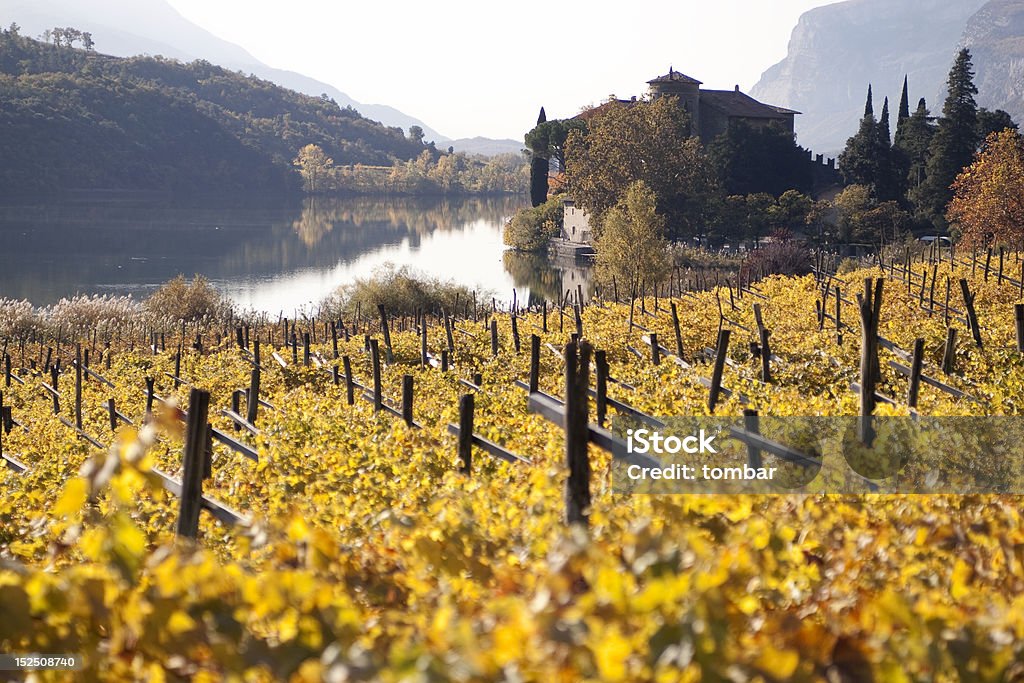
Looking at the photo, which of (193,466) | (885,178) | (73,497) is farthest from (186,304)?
(885,178)

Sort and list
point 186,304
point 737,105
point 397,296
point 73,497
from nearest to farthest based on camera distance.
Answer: point 73,497 < point 186,304 < point 397,296 < point 737,105

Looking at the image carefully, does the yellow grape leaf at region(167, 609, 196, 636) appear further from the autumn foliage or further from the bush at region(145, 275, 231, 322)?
the autumn foliage

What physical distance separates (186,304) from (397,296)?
875cm

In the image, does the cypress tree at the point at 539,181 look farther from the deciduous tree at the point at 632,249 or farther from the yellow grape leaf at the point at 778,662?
the yellow grape leaf at the point at 778,662

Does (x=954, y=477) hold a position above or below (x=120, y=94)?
below

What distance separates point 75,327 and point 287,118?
165893mm

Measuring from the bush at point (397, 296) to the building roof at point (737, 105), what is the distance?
44.1 m

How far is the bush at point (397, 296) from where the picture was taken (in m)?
42.5

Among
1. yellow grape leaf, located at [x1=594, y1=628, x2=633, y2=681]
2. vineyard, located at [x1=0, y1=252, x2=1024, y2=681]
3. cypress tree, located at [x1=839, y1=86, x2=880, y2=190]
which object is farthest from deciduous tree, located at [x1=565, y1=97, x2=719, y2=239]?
yellow grape leaf, located at [x1=594, y1=628, x2=633, y2=681]

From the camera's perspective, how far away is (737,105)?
275ft

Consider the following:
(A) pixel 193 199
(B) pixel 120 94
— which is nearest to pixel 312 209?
(A) pixel 193 199

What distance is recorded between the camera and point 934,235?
193ft

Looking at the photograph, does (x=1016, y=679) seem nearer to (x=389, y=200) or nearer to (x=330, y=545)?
(x=330, y=545)

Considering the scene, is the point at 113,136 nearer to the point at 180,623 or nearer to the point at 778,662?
the point at 180,623
